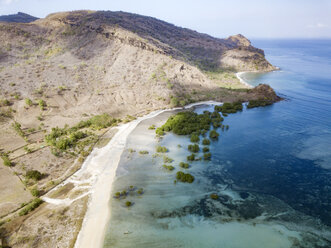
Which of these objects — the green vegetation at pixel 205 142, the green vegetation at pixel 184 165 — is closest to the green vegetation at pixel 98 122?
the green vegetation at pixel 205 142

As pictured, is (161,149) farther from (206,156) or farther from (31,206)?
(31,206)

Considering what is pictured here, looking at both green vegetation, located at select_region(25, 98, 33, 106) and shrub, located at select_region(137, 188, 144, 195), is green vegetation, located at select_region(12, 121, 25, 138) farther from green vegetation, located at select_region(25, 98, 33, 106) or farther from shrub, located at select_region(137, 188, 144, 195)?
shrub, located at select_region(137, 188, 144, 195)

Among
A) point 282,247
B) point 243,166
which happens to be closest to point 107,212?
point 282,247

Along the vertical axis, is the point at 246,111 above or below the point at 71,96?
below

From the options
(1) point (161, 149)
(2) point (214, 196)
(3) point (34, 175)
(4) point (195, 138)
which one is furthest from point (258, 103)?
(3) point (34, 175)

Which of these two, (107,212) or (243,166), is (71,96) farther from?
(243,166)

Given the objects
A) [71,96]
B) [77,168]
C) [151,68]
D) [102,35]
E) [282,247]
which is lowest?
[282,247]
